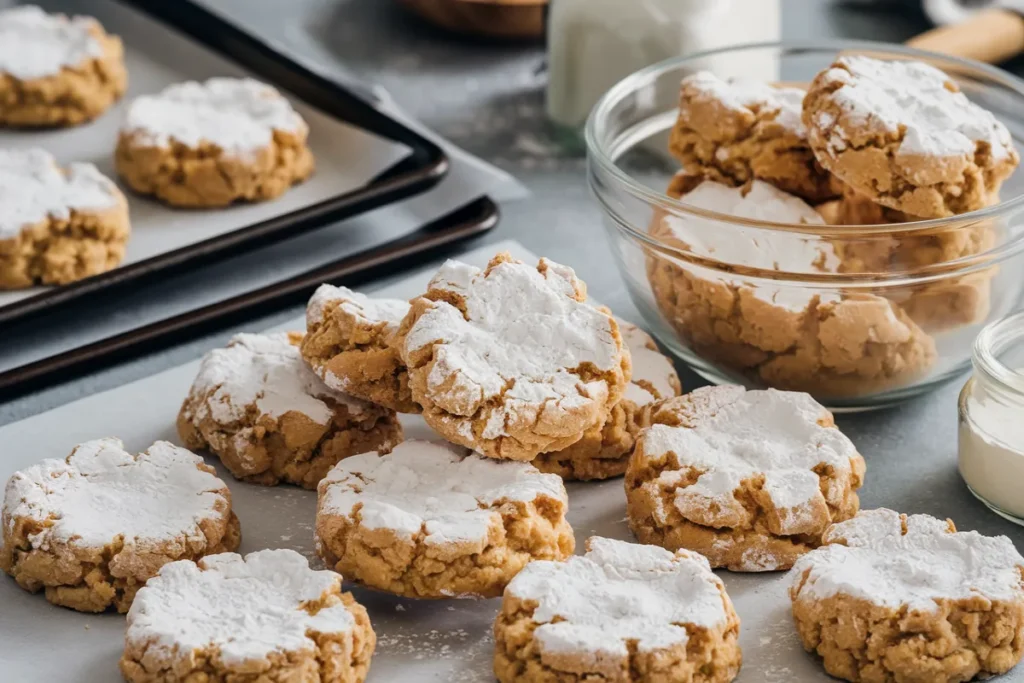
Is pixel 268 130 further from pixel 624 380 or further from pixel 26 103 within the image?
pixel 624 380

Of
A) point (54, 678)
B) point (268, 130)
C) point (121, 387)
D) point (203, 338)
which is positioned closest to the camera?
point (54, 678)

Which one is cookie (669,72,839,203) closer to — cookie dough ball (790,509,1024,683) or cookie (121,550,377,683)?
cookie dough ball (790,509,1024,683)

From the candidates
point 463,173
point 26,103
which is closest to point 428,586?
point 463,173

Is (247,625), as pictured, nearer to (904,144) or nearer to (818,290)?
(818,290)

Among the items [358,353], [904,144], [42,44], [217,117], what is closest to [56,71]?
[42,44]

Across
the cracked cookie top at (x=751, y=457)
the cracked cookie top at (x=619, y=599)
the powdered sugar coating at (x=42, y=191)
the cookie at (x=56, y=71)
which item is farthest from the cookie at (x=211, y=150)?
the cracked cookie top at (x=619, y=599)
